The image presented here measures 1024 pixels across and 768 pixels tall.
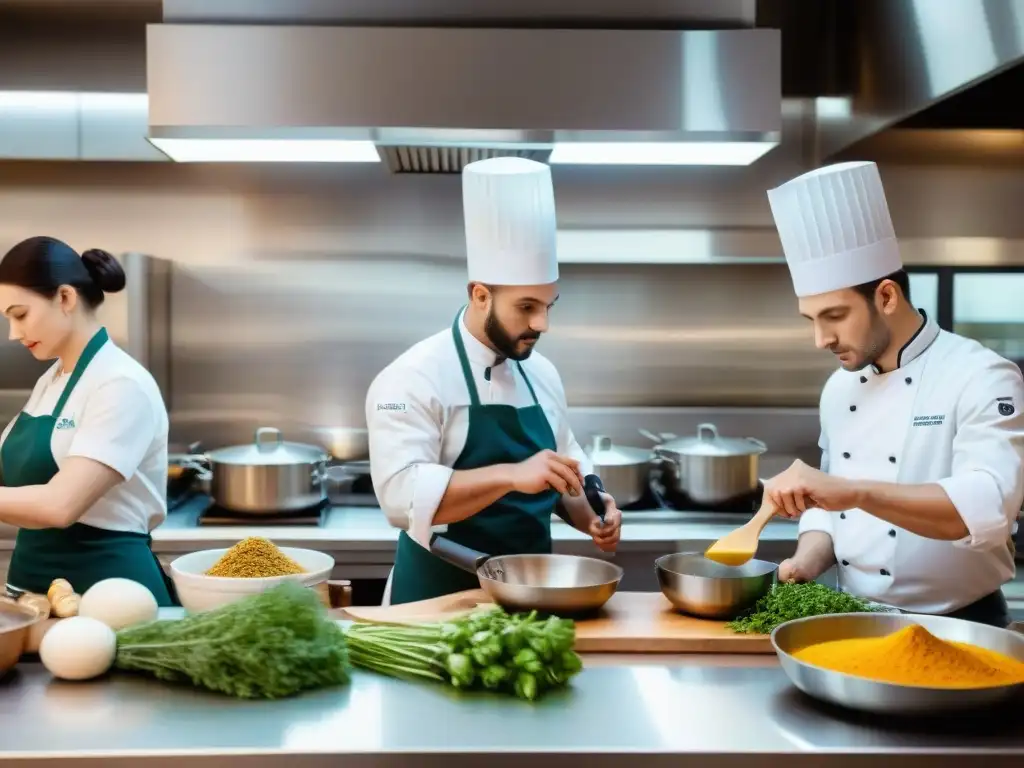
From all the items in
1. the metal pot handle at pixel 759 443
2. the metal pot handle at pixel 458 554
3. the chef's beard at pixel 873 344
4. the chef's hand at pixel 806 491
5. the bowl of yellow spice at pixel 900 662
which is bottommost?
the bowl of yellow spice at pixel 900 662

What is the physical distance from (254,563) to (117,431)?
0.69 m

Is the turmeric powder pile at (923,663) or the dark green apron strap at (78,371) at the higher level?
the dark green apron strap at (78,371)

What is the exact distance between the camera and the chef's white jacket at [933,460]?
2.01 metres

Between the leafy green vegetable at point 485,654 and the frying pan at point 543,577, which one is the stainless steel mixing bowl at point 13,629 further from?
the frying pan at point 543,577

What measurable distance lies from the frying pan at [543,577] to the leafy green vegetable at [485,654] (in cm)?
16

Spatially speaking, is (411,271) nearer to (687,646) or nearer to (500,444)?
(500,444)

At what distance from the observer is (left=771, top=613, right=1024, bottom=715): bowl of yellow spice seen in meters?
1.42

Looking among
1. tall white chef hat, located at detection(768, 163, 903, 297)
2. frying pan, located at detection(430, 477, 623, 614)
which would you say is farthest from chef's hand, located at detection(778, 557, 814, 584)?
tall white chef hat, located at detection(768, 163, 903, 297)

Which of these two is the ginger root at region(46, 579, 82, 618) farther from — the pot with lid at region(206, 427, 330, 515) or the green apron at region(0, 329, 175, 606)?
the pot with lid at region(206, 427, 330, 515)

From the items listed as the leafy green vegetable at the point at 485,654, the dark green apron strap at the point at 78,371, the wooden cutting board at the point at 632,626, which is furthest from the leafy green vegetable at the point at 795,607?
the dark green apron strap at the point at 78,371

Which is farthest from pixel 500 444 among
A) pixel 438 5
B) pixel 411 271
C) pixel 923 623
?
pixel 411 271

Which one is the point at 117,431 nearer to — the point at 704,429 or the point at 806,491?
the point at 806,491

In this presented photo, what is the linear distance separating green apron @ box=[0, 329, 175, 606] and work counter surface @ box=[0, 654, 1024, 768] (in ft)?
2.67

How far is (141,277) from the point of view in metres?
3.61
